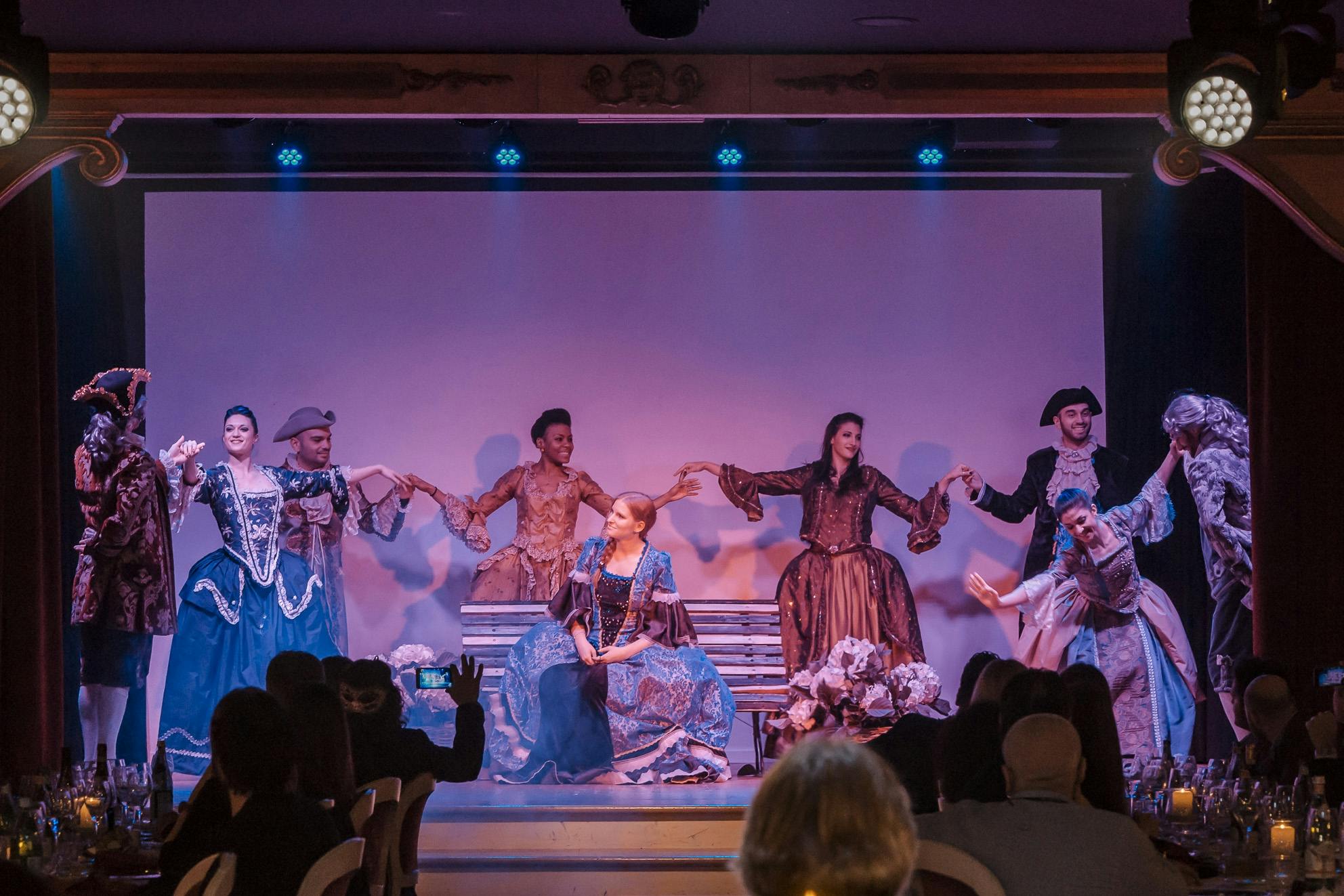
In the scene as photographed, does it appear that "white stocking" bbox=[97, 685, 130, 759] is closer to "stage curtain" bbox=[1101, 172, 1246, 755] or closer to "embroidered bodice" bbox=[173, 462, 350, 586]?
"embroidered bodice" bbox=[173, 462, 350, 586]

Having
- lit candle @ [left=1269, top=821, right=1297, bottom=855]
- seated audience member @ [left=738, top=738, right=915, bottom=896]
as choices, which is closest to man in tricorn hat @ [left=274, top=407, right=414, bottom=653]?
lit candle @ [left=1269, top=821, right=1297, bottom=855]

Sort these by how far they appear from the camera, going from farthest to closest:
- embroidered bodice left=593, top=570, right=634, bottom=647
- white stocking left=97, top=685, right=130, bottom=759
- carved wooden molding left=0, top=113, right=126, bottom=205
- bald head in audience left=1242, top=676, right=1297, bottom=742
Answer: embroidered bodice left=593, top=570, right=634, bottom=647 → white stocking left=97, top=685, right=130, bottom=759 → carved wooden molding left=0, top=113, right=126, bottom=205 → bald head in audience left=1242, top=676, right=1297, bottom=742

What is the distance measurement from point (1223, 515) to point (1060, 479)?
0.82 m

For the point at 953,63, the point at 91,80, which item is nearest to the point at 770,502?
the point at 953,63

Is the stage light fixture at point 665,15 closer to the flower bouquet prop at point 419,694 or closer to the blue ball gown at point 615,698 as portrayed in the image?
the blue ball gown at point 615,698

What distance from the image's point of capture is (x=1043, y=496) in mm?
7891

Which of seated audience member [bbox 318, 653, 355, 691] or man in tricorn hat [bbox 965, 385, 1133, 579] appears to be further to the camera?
man in tricorn hat [bbox 965, 385, 1133, 579]

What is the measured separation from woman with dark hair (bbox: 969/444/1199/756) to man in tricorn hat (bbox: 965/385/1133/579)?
0.15 metres

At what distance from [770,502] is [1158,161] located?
10.3ft

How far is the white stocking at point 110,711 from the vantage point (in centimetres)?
690

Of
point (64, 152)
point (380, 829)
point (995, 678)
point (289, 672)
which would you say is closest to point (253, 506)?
point (64, 152)

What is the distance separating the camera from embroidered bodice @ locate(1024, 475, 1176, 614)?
7598mm

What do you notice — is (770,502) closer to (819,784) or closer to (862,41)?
(862,41)

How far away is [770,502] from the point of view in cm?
817
